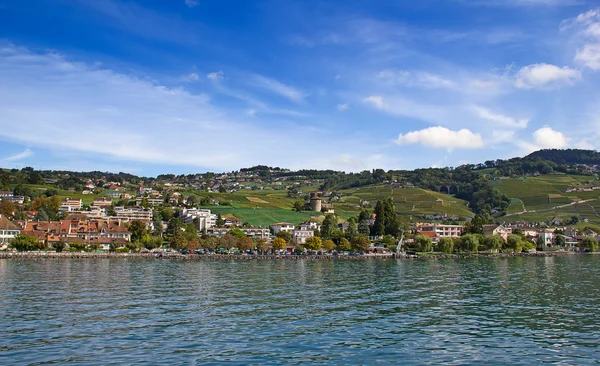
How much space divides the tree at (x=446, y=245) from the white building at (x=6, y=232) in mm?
94120

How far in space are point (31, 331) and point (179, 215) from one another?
149220 mm

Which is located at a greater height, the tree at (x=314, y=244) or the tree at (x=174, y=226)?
the tree at (x=174, y=226)

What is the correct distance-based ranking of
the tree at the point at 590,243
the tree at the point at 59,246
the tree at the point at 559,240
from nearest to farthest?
the tree at the point at 59,246, the tree at the point at 590,243, the tree at the point at 559,240

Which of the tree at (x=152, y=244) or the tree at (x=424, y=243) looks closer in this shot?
the tree at (x=152, y=244)

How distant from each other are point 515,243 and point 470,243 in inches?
591

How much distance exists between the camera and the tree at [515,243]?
413 ft

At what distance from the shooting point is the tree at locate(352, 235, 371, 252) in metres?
121

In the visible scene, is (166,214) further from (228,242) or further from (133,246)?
(228,242)

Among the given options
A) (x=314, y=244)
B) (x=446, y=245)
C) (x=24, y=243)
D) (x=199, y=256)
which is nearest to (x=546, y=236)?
(x=446, y=245)

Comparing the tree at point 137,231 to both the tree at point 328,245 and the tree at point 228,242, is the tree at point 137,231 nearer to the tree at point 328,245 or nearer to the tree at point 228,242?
the tree at point 228,242

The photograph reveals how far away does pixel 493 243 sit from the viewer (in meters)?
123

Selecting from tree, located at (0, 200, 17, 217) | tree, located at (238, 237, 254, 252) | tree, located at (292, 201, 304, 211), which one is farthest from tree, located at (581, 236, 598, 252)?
tree, located at (0, 200, 17, 217)

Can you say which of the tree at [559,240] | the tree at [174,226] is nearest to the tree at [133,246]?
the tree at [174,226]

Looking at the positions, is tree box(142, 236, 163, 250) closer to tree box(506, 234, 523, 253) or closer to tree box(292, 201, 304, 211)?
tree box(292, 201, 304, 211)
